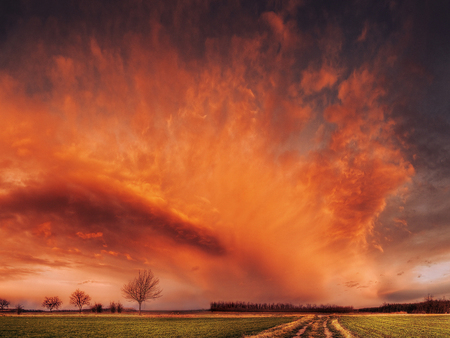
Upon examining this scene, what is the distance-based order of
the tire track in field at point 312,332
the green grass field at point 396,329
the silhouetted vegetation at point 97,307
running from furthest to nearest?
the silhouetted vegetation at point 97,307
the green grass field at point 396,329
the tire track in field at point 312,332

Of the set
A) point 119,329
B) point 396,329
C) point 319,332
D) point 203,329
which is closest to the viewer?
point 319,332

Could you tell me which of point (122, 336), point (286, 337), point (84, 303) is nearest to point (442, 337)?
point (286, 337)

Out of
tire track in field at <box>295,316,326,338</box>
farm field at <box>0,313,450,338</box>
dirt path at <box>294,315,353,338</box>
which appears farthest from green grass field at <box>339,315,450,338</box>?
tire track in field at <box>295,316,326,338</box>

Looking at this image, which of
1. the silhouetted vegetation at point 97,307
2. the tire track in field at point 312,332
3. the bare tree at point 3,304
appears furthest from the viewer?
the bare tree at point 3,304

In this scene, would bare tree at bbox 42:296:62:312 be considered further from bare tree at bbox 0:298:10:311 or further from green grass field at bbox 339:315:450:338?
green grass field at bbox 339:315:450:338

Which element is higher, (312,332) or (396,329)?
(312,332)

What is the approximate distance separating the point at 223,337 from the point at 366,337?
1899cm

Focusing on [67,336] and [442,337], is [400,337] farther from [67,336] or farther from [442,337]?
[67,336]

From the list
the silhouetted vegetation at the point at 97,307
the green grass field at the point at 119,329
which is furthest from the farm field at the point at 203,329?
the silhouetted vegetation at the point at 97,307

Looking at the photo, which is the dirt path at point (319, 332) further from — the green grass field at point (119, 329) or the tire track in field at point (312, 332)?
the green grass field at point (119, 329)

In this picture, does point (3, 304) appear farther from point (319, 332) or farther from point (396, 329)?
point (396, 329)

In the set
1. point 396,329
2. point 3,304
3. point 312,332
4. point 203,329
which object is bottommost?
point 3,304

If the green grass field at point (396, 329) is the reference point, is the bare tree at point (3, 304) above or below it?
below

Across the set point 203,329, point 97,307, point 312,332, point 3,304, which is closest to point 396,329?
point 312,332
